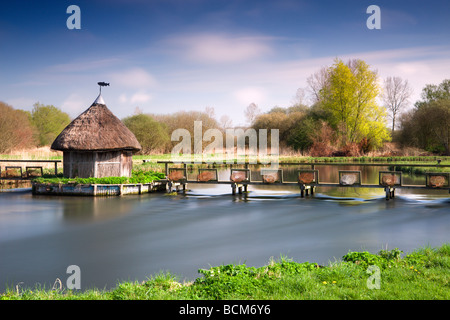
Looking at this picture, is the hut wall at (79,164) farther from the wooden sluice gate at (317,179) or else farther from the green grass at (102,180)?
the wooden sluice gate at (317,179)

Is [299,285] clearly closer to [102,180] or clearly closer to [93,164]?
[102,180]

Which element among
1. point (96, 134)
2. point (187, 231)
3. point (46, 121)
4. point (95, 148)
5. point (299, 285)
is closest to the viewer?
point (299, 285)

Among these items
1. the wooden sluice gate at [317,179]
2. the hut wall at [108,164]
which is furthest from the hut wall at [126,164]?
the wooden sluice gate at [317,179]

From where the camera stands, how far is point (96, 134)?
1888 cm

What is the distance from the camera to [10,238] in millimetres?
10352

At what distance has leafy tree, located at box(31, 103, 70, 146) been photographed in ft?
172

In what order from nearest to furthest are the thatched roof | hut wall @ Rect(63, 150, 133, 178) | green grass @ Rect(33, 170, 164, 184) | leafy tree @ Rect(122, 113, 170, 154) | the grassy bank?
the grassy bank
green grass @ Rect(33, 170, 164, 184)
the thatched roof
hut wall @ Rect(63, 150, 133, 178)
leafy tree @ Rect(122, 113, 170, 154)

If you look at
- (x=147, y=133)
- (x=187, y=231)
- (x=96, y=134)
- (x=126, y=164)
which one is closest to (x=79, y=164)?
(x=96, y=134)

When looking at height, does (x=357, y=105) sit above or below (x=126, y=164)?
above

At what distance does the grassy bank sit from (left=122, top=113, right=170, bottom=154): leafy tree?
35540mm

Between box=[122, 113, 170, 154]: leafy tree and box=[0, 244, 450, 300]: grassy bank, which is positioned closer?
box=[0, 244, 450, 300]: grassy bank

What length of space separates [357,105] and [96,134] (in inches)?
1128

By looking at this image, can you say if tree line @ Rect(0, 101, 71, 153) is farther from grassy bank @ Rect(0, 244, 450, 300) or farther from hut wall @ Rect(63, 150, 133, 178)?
grassy bank @ Rect(0, 244, 450, 300)

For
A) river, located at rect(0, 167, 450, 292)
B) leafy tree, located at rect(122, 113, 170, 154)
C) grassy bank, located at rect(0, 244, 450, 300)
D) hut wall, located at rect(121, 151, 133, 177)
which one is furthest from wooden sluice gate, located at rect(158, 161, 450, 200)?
leafy tree, located at rect(122, 113, 170, 154)
